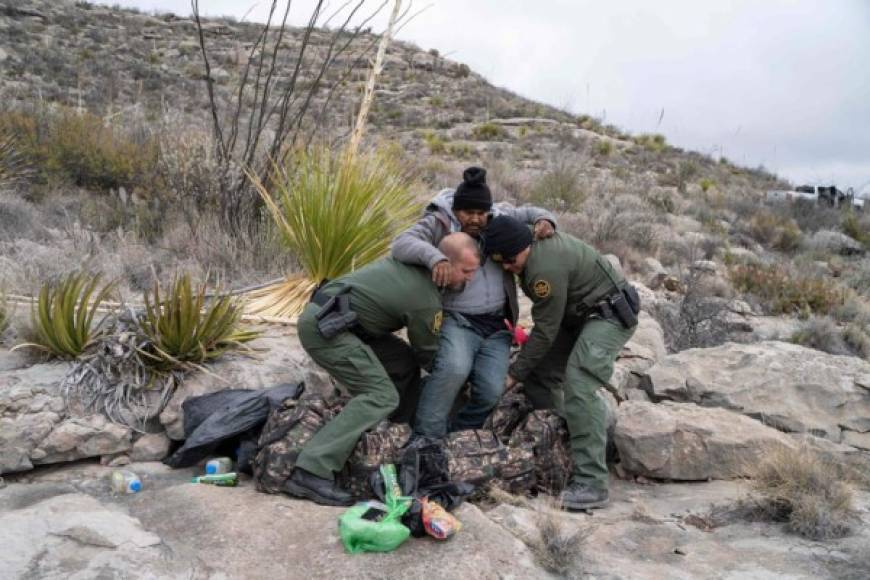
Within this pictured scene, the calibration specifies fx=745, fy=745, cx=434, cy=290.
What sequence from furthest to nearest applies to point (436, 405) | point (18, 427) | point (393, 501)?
point (436, 405) → point (18, 427) → point (393, 501)

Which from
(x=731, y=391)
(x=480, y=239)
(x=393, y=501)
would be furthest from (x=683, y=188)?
(x=393, y=501)

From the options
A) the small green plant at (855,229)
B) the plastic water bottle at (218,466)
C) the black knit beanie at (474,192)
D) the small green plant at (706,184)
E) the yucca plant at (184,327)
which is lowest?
the plastic water bottle at (218,466)

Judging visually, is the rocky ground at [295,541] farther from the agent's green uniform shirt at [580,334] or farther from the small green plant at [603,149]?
the small green plant at [603,149]

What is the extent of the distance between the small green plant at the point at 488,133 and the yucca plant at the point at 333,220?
51.5 feet

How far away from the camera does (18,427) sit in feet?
12.9

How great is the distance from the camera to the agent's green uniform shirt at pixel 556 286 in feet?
13.8

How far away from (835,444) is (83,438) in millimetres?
4535

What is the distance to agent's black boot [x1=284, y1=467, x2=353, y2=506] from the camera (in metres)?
3.70

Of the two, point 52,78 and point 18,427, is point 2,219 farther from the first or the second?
point 52,78

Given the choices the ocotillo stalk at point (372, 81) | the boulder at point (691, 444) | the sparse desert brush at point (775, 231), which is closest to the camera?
the boulder at point (691, 444)

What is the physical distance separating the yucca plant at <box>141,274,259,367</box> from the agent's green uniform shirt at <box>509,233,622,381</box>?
72.1 inches

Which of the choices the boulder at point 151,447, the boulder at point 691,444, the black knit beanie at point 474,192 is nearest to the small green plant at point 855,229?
the boulder at point 691,444

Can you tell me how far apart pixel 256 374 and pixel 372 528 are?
1.82 m

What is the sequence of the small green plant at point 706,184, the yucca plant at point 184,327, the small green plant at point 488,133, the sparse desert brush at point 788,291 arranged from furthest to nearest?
the small green plant at point 488,133 → the small green plant at point 706,184 → the sparse desert brush at point 788,291 → the yucca plant at point 184,327
